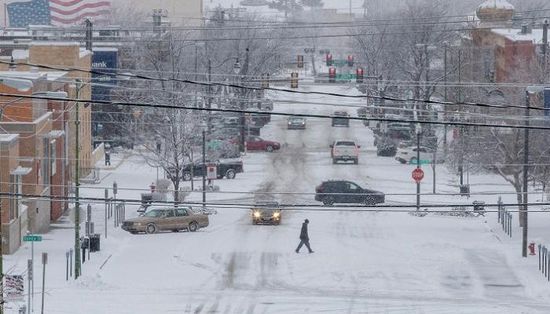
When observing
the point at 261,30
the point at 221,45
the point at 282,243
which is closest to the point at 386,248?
the point at 282,243

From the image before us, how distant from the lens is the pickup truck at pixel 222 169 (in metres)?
56.9

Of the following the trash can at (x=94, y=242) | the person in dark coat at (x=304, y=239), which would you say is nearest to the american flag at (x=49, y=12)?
the trash can at (x=94, y=242)

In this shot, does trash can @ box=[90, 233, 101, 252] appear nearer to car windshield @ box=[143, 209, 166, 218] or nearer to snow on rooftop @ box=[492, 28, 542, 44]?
car windshield @ box=[143, 209, 166, 218]

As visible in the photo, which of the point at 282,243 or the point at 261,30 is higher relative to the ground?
the point at 261,30

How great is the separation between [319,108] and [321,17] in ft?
291

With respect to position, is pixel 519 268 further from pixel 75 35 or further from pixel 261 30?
pixel 261 30

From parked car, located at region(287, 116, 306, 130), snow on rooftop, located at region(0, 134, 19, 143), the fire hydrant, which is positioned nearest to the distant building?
parked car, located at region(287, 116, 306, 130)

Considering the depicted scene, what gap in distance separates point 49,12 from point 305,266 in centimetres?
6929

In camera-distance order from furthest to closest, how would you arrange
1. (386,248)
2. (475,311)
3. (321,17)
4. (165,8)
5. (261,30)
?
(321,17), (165,8), (261,30), (386,248), (475,311)

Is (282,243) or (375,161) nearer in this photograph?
(282,243)

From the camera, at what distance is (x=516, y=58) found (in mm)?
62344

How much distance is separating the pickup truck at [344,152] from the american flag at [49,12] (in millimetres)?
42970

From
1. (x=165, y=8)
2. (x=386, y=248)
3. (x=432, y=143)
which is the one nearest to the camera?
(x=386, y=248)

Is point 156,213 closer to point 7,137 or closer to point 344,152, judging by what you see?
point 7,137
